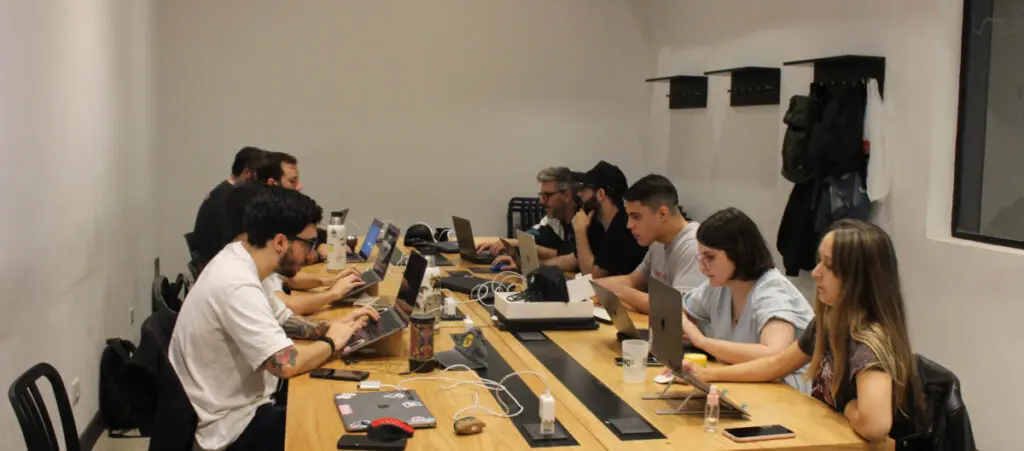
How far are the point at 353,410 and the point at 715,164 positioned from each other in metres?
4.58

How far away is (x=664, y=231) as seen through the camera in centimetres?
394

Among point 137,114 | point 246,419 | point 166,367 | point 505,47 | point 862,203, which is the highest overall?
point 505,47

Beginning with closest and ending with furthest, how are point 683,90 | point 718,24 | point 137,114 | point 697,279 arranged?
1. point 697,279
2. point 137,114
3. point 718,24
4. point 683,90

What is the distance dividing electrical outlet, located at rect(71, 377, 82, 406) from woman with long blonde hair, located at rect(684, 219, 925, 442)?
2.67 meters

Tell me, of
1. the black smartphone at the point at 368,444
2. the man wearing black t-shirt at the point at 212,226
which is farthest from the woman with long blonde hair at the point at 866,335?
the man wearing black t-shirt at the point at 212,226

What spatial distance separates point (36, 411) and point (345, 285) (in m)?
1.82

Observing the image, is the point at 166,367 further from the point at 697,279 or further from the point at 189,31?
the point at 189,31

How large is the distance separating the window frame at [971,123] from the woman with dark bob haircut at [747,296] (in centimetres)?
168

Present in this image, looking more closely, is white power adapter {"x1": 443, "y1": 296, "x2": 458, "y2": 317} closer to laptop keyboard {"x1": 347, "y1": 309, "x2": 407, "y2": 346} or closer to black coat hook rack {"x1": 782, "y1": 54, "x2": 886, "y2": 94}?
laptop keyboard {"x1": 347, "y1": 309, "x2": 407, "y2": 346}

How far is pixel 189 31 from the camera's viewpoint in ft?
21.6

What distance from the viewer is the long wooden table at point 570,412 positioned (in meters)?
2.16

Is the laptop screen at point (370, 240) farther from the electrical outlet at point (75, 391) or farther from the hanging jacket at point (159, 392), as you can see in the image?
the hanging jacket at point (159, 392)

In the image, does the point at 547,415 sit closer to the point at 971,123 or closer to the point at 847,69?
the point at 971,123

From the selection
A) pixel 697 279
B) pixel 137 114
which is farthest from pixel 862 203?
pixel 137 114
